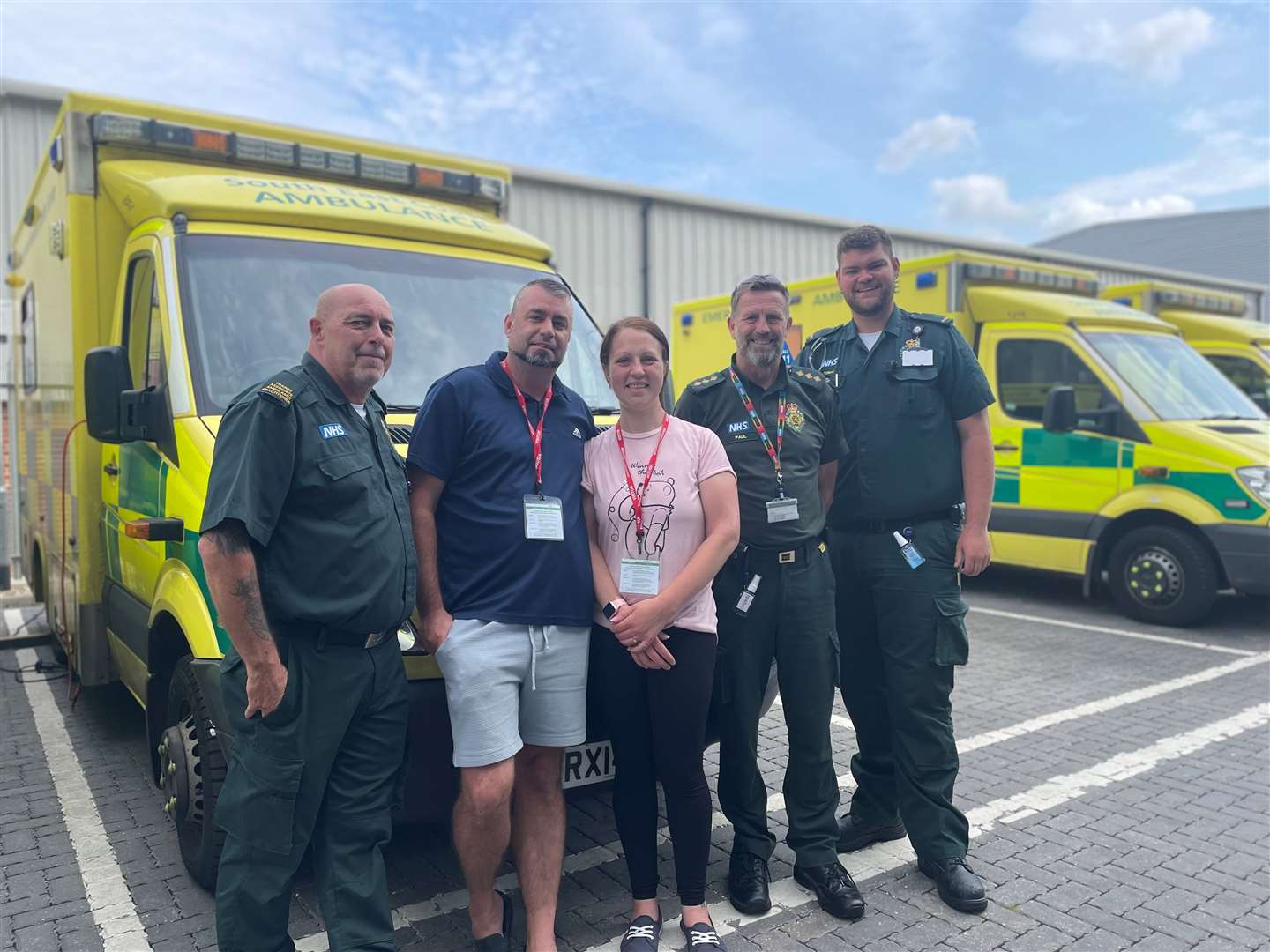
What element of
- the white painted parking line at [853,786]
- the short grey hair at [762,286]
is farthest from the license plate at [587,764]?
the short grey hair at [762,286]

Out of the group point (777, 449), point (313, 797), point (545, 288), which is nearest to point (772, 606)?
point (777, 449)

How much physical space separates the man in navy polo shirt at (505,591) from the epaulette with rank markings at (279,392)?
0.41 m

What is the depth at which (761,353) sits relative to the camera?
11.0 feet

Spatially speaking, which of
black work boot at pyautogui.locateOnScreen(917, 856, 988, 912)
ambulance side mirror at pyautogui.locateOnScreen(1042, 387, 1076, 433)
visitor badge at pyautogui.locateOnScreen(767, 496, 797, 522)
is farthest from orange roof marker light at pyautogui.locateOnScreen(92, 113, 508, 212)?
ambulance side mirror at pyautogui.locateOnScreen(1042, 387, 1076, 433)

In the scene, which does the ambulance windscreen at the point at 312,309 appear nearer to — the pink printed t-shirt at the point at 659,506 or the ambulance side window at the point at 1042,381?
the pink printed t-shirt at the point at 659,506

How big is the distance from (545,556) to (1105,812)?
285cm

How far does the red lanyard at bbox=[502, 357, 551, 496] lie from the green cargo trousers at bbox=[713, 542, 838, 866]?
77cm

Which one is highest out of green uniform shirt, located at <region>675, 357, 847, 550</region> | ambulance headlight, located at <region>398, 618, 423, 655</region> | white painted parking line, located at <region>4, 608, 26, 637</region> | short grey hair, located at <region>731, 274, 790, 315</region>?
short grey hair, located at <region>731, 274, 790, 315</region>

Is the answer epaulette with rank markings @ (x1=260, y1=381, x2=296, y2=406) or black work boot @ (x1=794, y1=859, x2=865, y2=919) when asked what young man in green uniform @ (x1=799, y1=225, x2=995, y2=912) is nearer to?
black work boot @ (x1=794, y1=859, x2=865, y2=919)

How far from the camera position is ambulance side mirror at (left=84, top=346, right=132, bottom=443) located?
3.42m

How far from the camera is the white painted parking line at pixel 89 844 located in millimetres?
3180

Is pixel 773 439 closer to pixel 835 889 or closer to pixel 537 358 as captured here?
pixel 537 358

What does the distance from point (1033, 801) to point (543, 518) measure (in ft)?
9.05

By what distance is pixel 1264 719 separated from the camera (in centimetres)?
547
